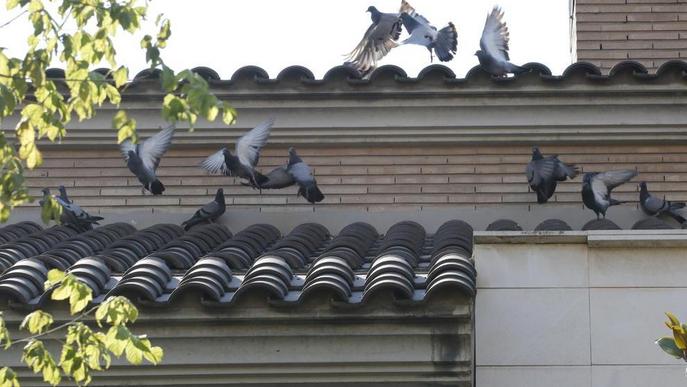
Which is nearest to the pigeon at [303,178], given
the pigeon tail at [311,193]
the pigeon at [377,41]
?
the pigeon tail at [311,193]

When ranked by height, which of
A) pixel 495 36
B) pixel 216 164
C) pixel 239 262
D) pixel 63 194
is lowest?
pixel 239 262

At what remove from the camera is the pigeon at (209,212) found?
40.2 feet

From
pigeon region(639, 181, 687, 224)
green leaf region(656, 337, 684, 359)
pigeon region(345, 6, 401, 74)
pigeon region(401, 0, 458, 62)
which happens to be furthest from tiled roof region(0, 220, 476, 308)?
pigeon region(345, 6, 401, 74)

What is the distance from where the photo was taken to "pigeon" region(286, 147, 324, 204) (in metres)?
12.2

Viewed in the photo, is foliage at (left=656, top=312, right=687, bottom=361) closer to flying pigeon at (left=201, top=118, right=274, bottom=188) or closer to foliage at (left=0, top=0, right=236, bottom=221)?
foliage at (left=0, top=0, right=236, bottom=221)

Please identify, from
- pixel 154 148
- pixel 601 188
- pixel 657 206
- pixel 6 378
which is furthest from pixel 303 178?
pixel 6 378

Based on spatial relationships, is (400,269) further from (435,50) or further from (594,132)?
(435,50)

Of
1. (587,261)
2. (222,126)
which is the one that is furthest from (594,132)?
(587,261)

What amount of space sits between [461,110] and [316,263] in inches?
149

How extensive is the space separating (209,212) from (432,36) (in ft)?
9.81

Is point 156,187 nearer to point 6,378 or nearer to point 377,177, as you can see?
point 377,177

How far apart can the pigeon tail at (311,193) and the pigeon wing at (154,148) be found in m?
1.06

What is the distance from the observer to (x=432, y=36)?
46.7ft

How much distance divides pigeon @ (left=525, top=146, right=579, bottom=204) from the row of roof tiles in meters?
0.75
